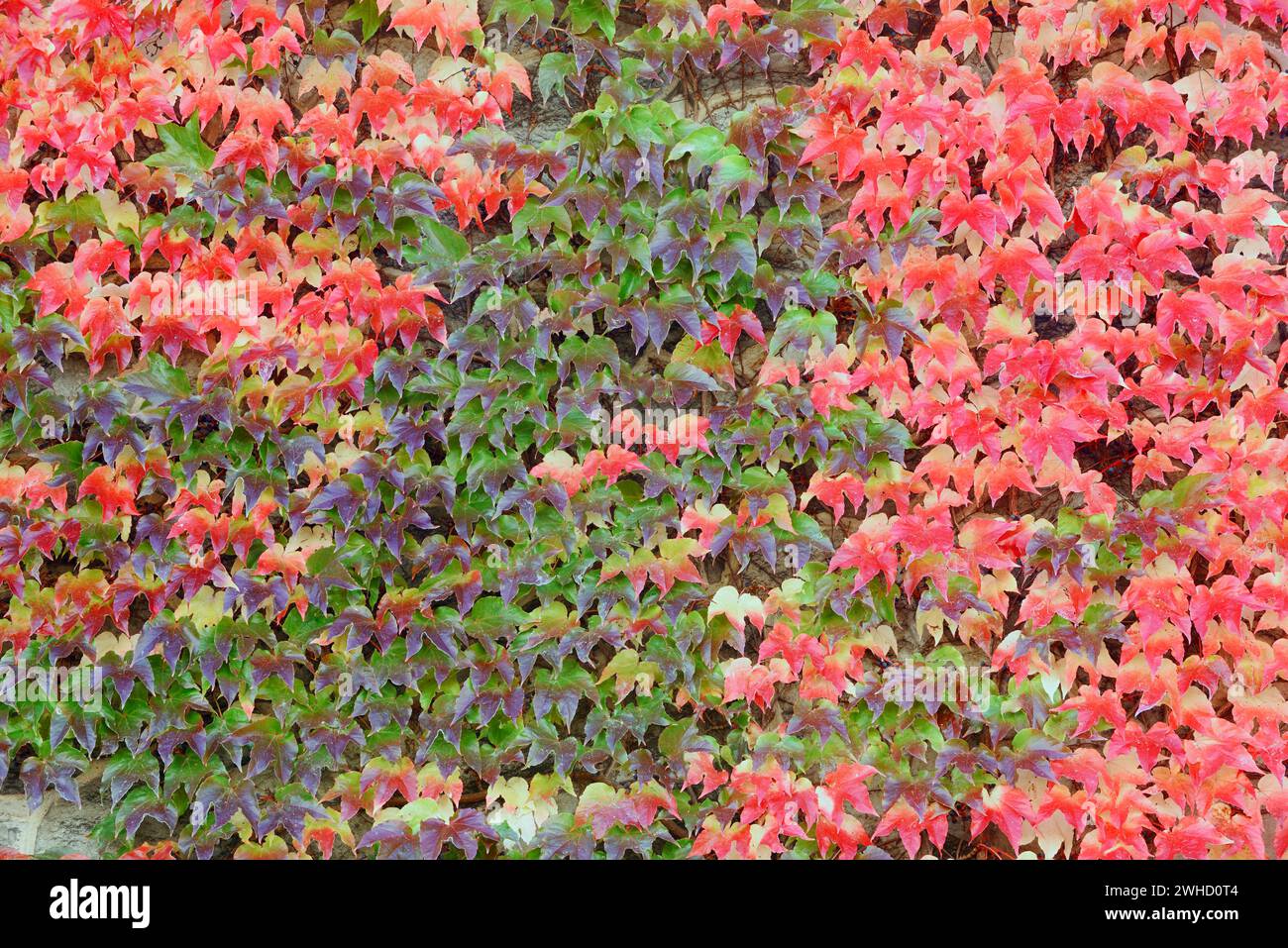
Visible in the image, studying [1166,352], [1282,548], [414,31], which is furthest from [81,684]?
[1282,548]

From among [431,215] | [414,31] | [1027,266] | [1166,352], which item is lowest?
[1166,352]

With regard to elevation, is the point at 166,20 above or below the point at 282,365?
above

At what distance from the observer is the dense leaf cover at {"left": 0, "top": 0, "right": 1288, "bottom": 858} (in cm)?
224

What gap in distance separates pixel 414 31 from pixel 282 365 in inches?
34.9

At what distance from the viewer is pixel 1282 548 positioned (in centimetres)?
230

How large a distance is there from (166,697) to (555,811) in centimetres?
103

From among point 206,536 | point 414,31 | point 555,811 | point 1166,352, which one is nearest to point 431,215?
point 414,31

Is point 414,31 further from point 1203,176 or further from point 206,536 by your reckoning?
point 1203,176

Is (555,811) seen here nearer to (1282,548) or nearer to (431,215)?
(431,215)

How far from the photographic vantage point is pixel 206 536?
7.55 feet

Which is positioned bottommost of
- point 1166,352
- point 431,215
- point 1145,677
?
point 1145,677

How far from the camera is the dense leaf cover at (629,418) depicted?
7.36 ft

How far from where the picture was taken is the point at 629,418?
89.1 inches

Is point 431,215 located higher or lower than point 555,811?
higher
